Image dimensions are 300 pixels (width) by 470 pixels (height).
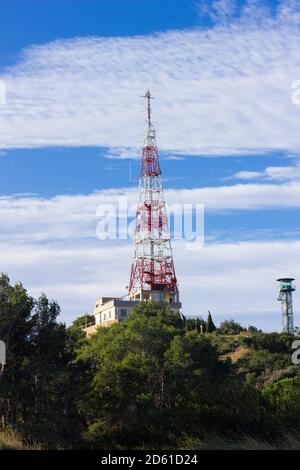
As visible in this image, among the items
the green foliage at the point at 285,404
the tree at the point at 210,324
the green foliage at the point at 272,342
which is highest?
the tree at the point at 210,324

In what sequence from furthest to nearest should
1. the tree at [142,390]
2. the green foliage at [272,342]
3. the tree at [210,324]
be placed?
1. the tree at [210,324]
2. the green foliage at [272,342]
3. the tree at [142,390]

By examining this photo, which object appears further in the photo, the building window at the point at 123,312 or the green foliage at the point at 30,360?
the building window at the point at 123,312

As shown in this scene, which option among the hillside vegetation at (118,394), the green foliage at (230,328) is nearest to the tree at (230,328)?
the green foliage at (230,328)

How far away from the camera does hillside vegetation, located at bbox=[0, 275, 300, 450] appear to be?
23375 millimetres

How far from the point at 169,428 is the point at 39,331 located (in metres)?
6.76

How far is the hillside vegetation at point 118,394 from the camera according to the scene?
23.4 meters

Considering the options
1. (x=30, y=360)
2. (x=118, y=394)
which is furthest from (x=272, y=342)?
(x=30, y=360)

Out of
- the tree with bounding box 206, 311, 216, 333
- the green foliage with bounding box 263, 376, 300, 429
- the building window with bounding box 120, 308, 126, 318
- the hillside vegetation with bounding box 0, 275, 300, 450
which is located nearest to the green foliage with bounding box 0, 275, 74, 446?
the hillside vegetation with bounding box 0, 275, 300, 450

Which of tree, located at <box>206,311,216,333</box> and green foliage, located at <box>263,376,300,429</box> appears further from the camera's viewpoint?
tree, located at <box>206,311,216,333</box>

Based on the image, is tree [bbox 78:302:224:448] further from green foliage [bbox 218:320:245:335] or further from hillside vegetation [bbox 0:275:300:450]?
green foliage [bbox 218:320:245:335]

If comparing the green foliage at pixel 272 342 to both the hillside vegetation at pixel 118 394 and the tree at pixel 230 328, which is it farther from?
the hillside vegetation at pixel 118 394

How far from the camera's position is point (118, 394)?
2848cm
